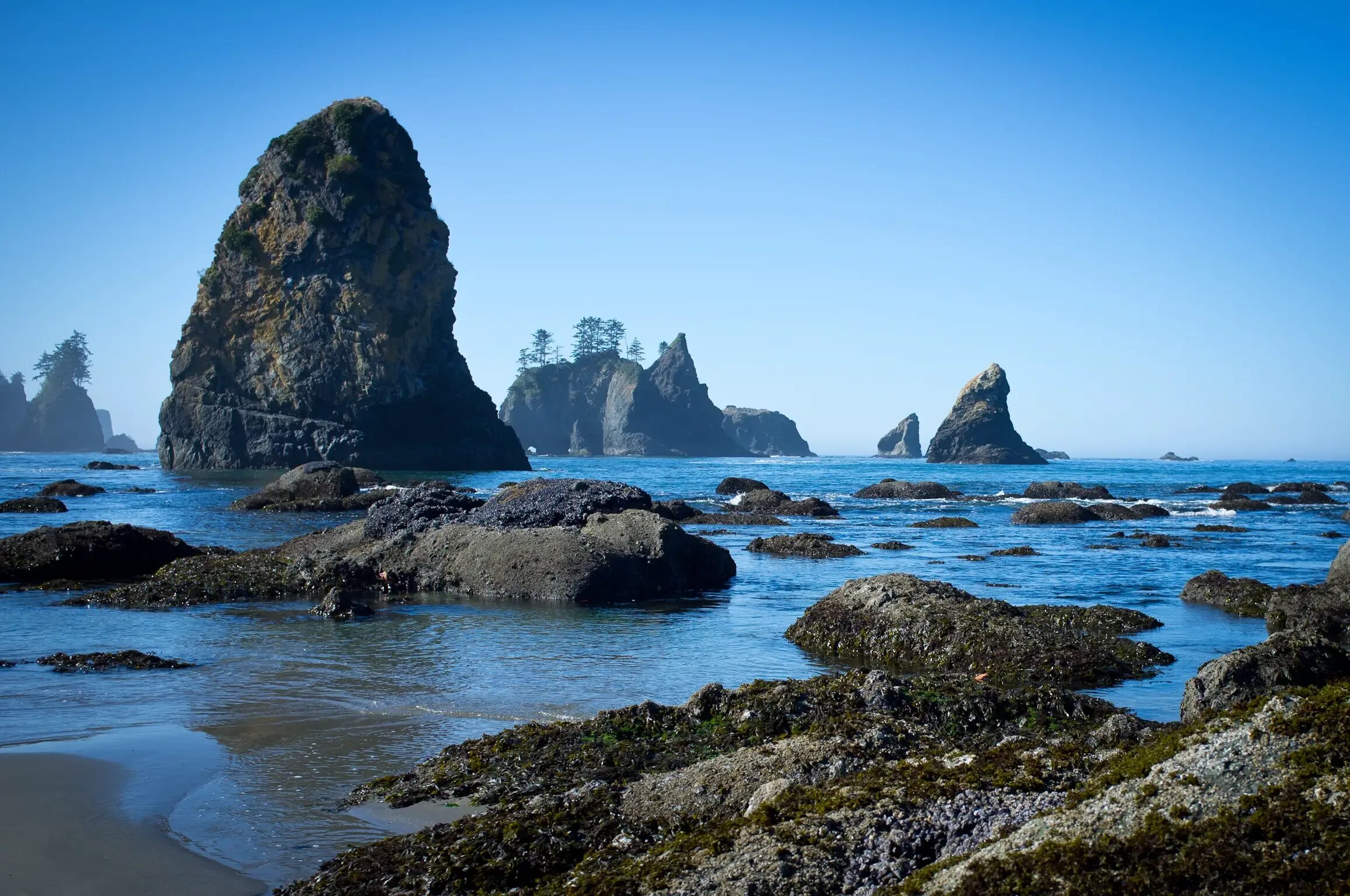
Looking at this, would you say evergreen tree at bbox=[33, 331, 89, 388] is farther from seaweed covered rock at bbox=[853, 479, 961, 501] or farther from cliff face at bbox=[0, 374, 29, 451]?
seaweed covered rock at bbox=[853, 479, 961, 501]

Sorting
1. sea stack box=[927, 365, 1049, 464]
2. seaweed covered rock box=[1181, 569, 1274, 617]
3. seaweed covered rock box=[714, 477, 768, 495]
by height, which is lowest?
seaweed covered rock box=[1181, 569, 1274, 617]

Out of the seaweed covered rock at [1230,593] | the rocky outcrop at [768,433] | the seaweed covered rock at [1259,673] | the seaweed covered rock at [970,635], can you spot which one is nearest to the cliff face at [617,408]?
the rocky outcrop at [768,433]

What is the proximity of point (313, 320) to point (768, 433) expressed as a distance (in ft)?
368

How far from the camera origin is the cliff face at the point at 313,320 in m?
65.5

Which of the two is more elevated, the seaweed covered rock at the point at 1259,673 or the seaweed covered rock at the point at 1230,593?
the seaweed covered rock at the point at 1259,673

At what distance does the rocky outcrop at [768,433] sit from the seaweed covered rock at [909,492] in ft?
403

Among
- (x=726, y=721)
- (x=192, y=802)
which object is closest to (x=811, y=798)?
(x=726, y=721)

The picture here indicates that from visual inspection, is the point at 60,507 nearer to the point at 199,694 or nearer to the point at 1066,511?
the point at 199,694

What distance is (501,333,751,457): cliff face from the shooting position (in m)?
136

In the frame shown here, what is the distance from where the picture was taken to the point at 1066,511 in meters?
30.7

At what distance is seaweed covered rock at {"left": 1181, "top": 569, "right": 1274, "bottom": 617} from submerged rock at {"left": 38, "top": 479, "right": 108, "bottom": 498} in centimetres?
3773

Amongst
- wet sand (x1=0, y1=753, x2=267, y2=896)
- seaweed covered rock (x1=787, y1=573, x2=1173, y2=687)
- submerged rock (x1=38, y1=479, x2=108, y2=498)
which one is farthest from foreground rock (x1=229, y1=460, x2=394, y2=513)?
wet sand (x1=0, y1=753, x2=267, y2=896)

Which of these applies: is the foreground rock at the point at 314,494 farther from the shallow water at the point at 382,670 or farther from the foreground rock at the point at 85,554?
the foreground rock at the point at 85,554

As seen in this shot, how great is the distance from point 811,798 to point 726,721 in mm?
2353
